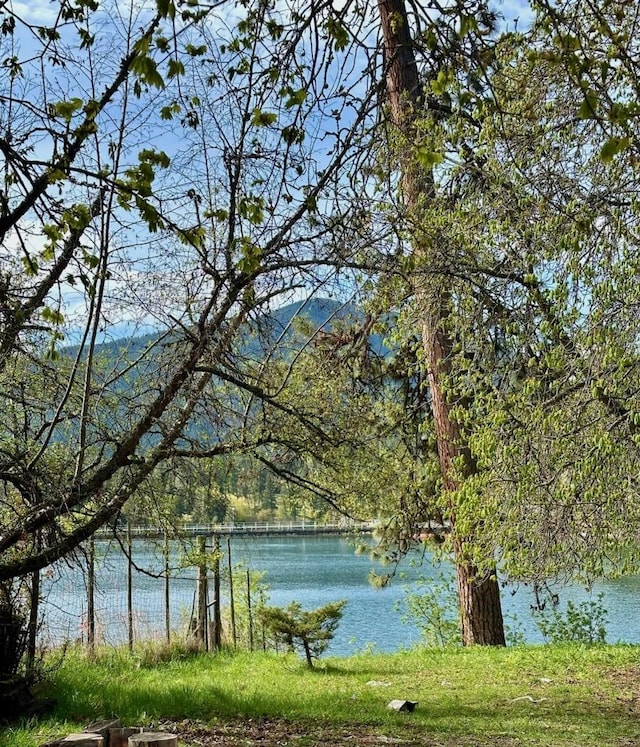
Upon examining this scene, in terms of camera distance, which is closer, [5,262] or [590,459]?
[5,262]

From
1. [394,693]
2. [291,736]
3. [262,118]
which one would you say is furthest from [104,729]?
[394,693]

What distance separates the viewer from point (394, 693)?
784cm

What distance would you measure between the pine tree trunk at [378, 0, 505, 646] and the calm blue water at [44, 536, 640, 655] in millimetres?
1161

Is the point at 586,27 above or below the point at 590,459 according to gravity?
above

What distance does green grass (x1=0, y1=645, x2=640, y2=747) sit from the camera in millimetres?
6207

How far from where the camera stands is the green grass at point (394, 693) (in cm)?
621

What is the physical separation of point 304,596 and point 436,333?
15.1 m

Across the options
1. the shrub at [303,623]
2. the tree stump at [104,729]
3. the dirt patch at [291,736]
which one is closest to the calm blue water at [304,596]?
the shrub at [303,623]

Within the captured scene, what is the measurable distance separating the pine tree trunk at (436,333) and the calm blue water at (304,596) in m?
1.16

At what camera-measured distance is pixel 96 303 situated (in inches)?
200

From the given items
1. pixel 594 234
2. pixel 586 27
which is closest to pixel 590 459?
pixel 594 234

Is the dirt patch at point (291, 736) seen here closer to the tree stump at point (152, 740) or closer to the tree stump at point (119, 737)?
the tree stump at point (119, 737)

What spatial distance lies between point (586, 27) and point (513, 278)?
79.3 inches

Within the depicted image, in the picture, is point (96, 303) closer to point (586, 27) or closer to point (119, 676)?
point (586, 27)
